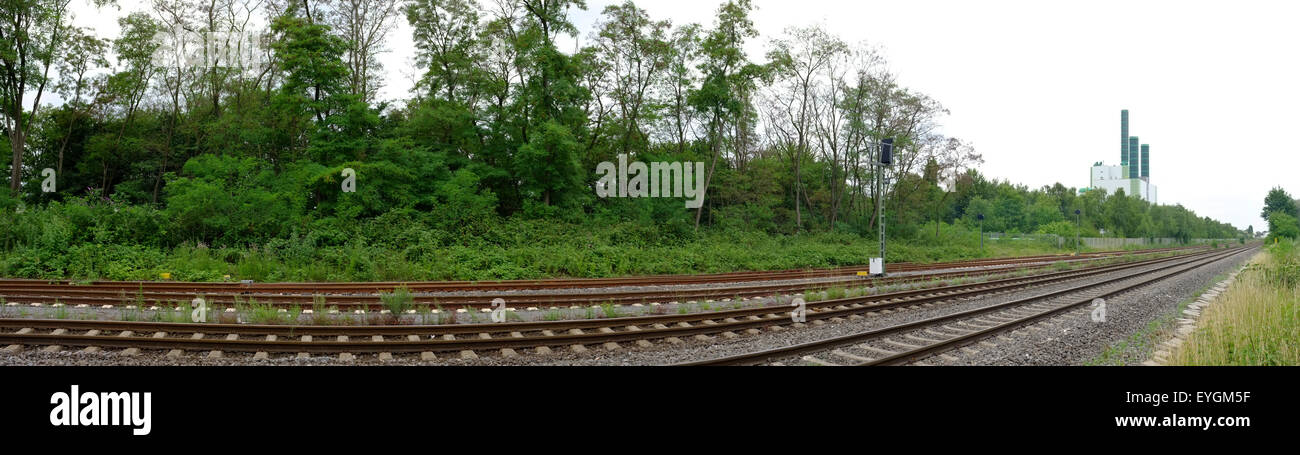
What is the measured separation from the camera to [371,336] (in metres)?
8.04

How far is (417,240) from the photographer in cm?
2045

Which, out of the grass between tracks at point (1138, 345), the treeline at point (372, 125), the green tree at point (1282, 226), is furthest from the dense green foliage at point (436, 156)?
the green tree at point (1282, 226)

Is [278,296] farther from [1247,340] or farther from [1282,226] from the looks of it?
[1282,226]

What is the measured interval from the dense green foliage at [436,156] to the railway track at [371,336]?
25.6ft

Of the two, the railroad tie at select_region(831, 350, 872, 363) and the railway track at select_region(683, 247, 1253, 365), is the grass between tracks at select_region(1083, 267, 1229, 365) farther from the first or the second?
the railroad tie at select_region(831, 350, 872, 363)

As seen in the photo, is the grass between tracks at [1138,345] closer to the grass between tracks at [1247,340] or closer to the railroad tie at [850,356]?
the grass between tracks at [1247,340]

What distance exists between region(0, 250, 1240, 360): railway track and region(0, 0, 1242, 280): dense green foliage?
25.6ft

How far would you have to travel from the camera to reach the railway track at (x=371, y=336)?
7363 millimetres

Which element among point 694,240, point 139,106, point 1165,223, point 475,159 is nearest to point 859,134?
point 694,240

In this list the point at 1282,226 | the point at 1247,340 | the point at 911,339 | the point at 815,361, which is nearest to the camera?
the point at 1247,340

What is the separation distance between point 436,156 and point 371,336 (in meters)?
19.0

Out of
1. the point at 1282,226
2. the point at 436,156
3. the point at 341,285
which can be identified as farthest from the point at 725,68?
the point at 1282,226
